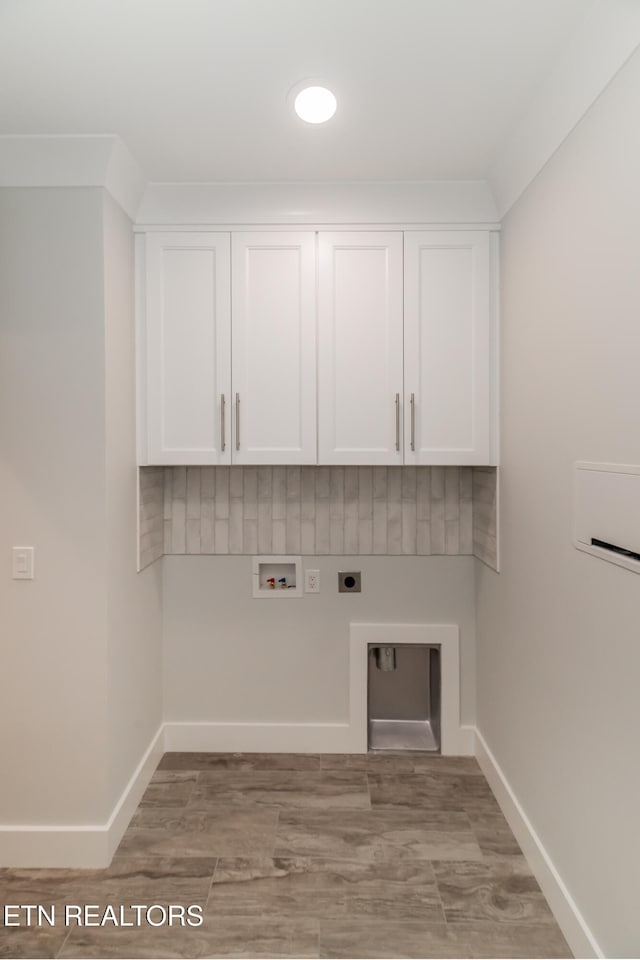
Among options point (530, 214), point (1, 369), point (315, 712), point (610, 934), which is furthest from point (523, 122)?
point (315, 712)

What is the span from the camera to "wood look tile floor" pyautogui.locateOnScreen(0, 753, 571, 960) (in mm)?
1812

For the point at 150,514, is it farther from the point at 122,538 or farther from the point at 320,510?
the point at 320,510

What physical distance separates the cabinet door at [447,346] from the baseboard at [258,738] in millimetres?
1386

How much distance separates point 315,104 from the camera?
189 cm

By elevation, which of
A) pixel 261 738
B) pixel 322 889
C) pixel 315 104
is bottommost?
pixel 322 889

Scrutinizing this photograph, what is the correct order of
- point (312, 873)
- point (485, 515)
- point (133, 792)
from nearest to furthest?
point (312, 873), point (133, 792), point (485, 515)

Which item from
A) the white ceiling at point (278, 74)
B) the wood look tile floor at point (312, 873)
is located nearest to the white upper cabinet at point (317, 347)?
the white ceiling at point (278, 74)

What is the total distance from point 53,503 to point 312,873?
59.9 inches

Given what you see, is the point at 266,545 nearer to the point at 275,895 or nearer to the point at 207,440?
the point at 207,440

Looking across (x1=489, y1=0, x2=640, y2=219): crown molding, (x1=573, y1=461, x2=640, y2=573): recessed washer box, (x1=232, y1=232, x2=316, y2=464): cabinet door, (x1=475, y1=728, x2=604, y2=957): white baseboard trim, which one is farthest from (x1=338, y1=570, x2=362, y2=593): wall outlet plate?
(x1=489, y1=0, x2=640, y2=219): crown molding

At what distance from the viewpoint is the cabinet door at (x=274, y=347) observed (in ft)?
8.38

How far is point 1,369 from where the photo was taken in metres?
2.16

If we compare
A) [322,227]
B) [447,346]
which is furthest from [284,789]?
[322,227]

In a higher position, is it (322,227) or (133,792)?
(322,227)
